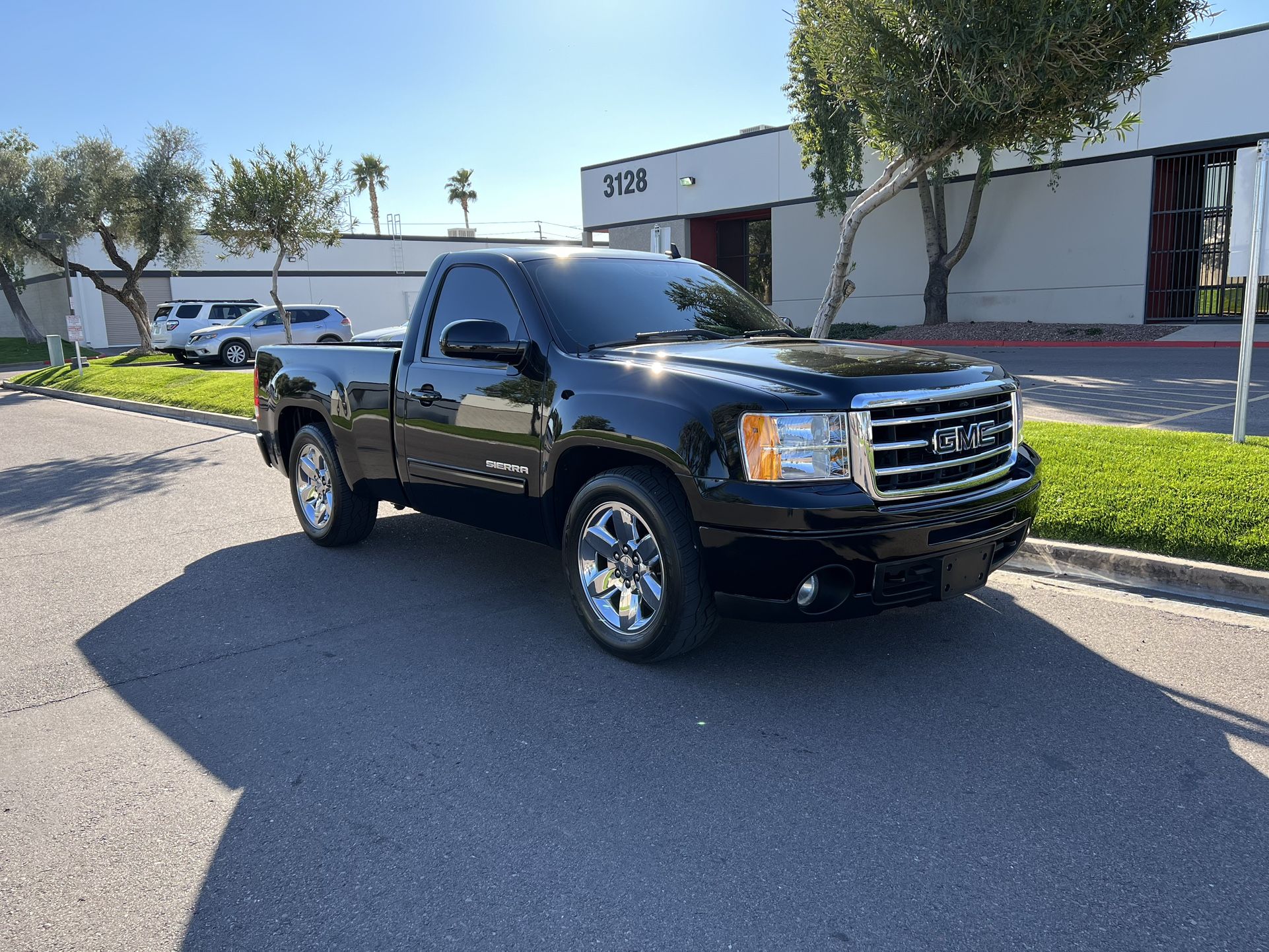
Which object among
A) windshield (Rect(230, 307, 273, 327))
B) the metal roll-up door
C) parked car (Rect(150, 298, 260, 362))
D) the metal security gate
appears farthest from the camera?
the metal roll-up door

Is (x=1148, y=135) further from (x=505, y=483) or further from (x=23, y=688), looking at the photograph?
(x=23, y=688)

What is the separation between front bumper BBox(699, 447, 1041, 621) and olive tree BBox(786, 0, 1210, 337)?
793 cm

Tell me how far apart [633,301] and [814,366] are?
140 cm

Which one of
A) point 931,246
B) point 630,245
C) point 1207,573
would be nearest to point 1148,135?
point 931,246

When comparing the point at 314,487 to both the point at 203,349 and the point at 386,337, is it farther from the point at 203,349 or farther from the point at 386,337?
the point at 203,349

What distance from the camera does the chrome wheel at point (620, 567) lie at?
4.38m

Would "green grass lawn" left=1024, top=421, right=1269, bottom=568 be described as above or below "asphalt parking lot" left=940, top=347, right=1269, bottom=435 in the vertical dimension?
above

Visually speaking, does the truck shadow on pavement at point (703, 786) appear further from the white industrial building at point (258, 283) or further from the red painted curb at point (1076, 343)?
the white industrial building at point (258, 283)

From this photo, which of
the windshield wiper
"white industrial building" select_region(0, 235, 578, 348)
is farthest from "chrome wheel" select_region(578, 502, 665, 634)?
"white industrial building" select_region(0, 235, 578, 348)

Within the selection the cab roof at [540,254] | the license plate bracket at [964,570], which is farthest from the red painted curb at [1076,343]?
the license plate bracket at [964,570]

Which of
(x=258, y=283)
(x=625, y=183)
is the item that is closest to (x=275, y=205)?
(x=625, y=183)

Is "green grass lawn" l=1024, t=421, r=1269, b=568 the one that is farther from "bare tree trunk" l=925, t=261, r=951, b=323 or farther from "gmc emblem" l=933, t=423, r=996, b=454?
"bare tree trunk" l=925, t=261, r=951, b=323

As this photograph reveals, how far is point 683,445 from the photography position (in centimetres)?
414

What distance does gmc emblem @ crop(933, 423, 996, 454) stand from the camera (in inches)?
165
